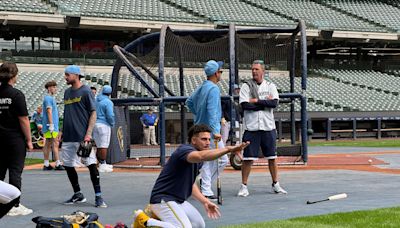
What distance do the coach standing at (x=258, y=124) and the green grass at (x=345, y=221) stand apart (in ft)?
7.31

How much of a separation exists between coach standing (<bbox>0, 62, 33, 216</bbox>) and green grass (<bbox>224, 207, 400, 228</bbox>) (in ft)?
9.22

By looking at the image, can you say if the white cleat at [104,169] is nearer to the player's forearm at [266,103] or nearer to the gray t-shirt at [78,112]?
the gray t-shirt at [78,112]

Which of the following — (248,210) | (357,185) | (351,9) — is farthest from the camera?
(351,9)

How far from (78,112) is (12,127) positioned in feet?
3.97

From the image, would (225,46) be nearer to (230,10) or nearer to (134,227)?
(134,227)

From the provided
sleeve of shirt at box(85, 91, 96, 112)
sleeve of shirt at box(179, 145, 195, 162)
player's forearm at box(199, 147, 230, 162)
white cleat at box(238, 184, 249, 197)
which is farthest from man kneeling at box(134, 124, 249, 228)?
white cleat at box(238, 184, 249, 197)

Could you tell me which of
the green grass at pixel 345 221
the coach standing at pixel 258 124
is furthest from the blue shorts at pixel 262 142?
the green grass at pixel 345 221

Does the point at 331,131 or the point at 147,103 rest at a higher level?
the point at 147,103

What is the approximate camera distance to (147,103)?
14195 mm

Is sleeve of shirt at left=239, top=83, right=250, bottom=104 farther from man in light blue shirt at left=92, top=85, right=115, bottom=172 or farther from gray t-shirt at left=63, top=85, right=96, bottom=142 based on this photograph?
man in light blue shirt at left=92, top=85, right=115, bottom=172

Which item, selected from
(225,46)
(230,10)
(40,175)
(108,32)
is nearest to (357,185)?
(225,46)

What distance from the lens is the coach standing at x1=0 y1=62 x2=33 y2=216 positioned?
786cm

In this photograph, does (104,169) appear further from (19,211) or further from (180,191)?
(180,191)

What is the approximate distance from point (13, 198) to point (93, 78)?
24831 millimetres
